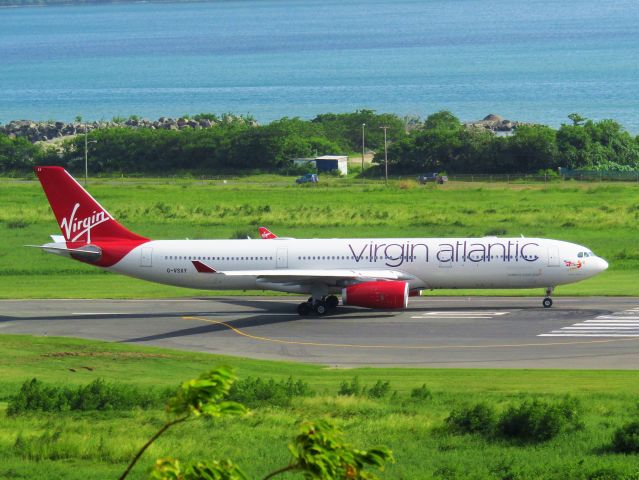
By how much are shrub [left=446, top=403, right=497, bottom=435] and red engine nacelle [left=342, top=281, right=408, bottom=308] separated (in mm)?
22696

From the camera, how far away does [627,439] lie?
28578 mm

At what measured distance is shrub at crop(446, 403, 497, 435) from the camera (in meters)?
30.9

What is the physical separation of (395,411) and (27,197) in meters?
85.0

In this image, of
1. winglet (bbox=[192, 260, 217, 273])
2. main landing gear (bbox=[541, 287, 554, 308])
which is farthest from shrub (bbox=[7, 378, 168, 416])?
main landing gear (bbox=[541, 287, 554, 308])

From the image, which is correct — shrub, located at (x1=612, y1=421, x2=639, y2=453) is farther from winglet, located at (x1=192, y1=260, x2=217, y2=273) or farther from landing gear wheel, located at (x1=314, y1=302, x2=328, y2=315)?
landing gear wheel, located at (x1=314, y1=302, x2=328, y2=315)

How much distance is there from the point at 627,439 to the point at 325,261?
3006 centimetres

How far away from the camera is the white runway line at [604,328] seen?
50062mm

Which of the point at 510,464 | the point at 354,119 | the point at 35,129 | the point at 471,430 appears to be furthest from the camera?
the point at 35,129

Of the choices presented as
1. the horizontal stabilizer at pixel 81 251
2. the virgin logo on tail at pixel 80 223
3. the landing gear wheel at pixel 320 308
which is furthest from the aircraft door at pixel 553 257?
the horizontal stabilizer at pixel 81 251

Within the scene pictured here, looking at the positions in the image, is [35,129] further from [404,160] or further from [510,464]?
[510,464]

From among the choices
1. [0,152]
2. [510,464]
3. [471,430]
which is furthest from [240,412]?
[0,152]

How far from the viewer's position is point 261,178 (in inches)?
5423

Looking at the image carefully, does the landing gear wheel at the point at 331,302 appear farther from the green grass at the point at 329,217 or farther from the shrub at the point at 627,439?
the shrub at the point at 627,439

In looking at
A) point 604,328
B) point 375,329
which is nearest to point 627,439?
point 604,328
